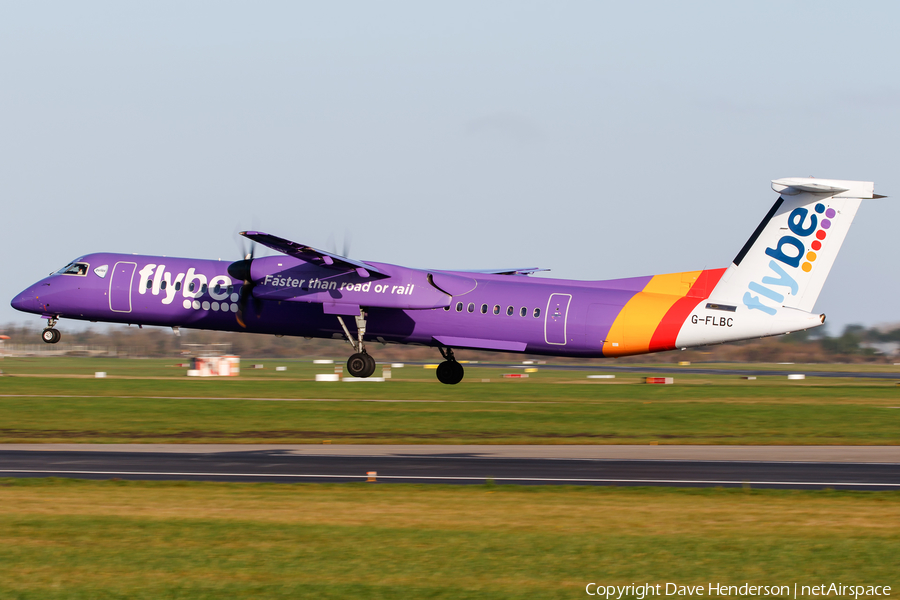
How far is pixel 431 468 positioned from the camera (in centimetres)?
2258

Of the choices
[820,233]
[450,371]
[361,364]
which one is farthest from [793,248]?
[361,364]

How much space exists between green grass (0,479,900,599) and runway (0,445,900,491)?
166cm

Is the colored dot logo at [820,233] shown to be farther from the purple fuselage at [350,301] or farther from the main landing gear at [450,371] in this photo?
Answer: the main landing gear at [450,371]

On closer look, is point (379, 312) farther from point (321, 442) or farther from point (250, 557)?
point (250, 557)

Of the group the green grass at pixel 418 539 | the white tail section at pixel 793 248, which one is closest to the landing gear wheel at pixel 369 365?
the white tail section at pixel 793 248

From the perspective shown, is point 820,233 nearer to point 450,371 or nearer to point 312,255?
point 450,371

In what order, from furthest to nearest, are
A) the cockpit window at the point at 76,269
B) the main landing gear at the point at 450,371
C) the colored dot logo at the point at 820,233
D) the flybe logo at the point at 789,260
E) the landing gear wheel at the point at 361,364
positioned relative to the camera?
the main landing gear at the point at 450,371 → the cockpit window at the point at 76,269 → the landing gear wheel at the point at 361,364 → the flybe logo at the point at 789,260 → the colored dot logo at the point at 820,233

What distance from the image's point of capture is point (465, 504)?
672 inches

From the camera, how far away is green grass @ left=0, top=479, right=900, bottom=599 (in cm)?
1152

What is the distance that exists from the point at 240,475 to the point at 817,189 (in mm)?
21534

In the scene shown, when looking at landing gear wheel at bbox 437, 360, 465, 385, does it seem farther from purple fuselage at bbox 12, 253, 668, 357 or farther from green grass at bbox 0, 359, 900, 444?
purple fuselage at bbox 12, 253, 668, 357

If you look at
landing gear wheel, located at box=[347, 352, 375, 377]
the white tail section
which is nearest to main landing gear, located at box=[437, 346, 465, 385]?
landing gear wheel, located at box=[347, 352, 375, 377]

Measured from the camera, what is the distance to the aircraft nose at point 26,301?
3950cm

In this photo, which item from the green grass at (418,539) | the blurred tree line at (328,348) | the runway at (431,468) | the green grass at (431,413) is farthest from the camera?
the blurred tree line at (328,348)
